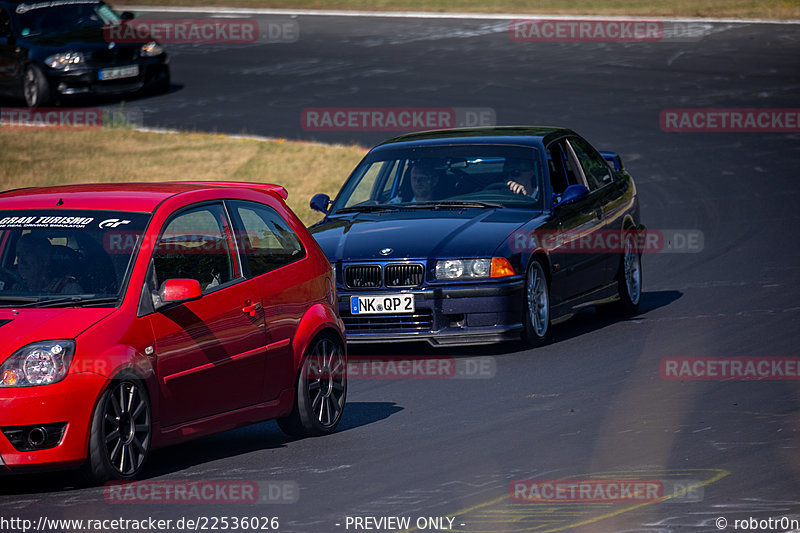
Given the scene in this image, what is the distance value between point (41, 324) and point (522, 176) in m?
6.29

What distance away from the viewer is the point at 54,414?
7141 mm

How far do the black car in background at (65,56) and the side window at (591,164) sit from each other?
14183 millimetres

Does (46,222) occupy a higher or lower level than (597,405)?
higher

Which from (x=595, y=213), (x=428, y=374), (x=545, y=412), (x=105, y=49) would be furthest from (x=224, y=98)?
(x=545, y=412)

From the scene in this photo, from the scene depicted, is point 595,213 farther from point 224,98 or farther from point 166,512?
point 224,98

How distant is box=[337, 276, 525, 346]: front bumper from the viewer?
11500mm

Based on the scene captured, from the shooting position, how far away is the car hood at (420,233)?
38.2 feet

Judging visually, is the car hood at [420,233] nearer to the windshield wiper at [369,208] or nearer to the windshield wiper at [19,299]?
the windshield wiper at [369,208]

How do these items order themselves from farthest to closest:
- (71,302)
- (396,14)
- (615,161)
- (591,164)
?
(396,14) < (615,161) < (591,164) < (71,302)

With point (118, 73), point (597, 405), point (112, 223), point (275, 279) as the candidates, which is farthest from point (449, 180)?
point (118, 73)

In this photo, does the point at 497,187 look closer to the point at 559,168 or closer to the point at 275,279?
the point at 559,168

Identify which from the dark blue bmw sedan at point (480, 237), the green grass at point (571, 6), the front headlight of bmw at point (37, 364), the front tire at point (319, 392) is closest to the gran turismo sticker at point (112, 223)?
the front headlight of bmw at point (37, 364)

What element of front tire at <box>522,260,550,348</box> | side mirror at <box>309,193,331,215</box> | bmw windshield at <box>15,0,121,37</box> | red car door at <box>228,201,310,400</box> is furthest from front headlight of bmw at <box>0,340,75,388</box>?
bmw windshield at <box>15,0,121,37</box>

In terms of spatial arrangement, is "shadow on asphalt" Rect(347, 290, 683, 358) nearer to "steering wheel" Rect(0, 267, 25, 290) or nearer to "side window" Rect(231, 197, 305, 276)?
"side window" Rect(231, 197, 305, 276)
